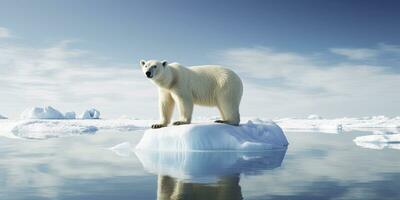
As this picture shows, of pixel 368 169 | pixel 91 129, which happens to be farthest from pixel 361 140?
pixel 91 129

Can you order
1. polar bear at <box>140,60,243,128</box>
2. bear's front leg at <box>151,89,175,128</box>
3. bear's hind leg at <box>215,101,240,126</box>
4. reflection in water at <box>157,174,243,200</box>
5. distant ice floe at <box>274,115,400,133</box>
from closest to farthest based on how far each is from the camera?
reflection in water at <box>157,174,243,200</box> → polar bear at <box>140,60,243,128</box> → bear's front leg at <box>151,89,175,128</box> → bear's hind leg at <box>215,101,240,126</box> → distant ice floe at <box>274,115,400,133</box>

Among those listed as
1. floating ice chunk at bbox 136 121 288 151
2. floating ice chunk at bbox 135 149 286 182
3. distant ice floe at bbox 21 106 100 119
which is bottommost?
floating ice chunk at bbox 135 149 286 182

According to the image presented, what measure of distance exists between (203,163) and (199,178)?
2.23 m

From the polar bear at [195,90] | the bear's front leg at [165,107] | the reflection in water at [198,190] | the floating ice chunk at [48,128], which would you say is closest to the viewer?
the reflection in water at [198,190]

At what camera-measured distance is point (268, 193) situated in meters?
5.33

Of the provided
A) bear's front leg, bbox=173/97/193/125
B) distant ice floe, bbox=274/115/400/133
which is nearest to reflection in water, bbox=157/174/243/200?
bear's front leg, bbox=173/97/193/125

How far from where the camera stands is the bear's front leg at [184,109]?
10.6m

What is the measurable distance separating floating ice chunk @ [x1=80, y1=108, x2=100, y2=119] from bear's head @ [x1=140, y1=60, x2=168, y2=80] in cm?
3741

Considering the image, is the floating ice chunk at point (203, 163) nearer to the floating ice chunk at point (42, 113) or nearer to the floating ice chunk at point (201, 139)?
the floating ice chunk at point (201, 139)

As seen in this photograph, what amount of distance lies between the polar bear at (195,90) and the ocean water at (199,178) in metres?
1.48

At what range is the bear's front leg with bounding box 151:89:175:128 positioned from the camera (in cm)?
1094

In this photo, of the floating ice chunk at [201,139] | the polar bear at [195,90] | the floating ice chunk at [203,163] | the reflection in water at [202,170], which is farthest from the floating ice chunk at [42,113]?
the polar bear at [195,90]

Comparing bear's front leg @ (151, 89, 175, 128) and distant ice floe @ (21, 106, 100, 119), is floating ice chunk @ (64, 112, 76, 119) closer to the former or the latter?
distant ice floe @ (21, 106, 100, 119)

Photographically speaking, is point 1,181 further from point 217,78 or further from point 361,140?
point 361,140
